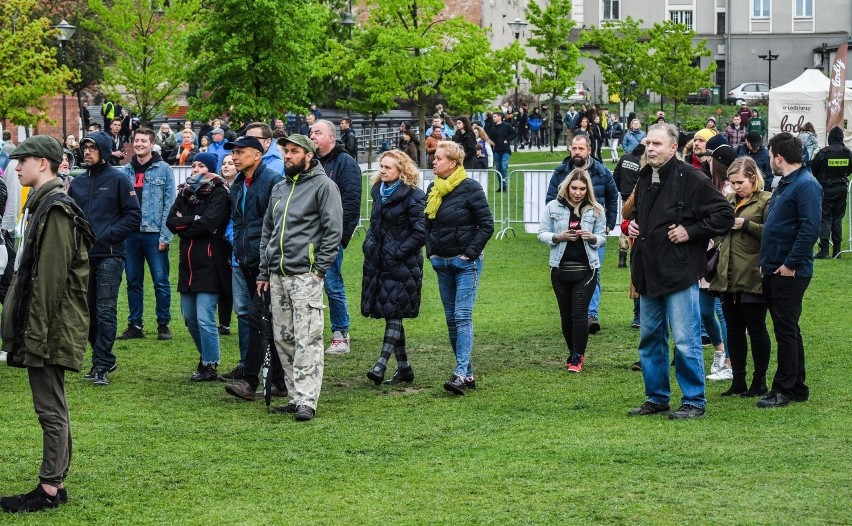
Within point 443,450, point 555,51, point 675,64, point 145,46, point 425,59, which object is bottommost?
point 443,450

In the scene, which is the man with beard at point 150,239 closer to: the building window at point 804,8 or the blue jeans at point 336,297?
the blue jeans at point 336,297

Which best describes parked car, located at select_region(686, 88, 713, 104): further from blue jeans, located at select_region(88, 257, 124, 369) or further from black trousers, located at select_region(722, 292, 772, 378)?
blue jeans, located at select_region(88, 257, 124, 369)

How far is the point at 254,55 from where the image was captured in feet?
97.8

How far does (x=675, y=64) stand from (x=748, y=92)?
15019mm

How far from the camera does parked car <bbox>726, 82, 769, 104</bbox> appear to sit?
238 feet

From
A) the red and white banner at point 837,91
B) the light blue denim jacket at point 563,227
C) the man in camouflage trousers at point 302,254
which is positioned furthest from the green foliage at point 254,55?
the man in camouflage trousers at point 302,254

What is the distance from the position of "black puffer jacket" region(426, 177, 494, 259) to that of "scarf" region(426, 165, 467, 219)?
0.11 feet

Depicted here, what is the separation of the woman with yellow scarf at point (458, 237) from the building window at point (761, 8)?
76.5 metres

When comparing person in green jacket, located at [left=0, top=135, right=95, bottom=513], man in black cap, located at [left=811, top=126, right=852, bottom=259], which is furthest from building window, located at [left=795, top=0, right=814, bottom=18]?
person in green jacket, located at [left=0, top=135, right=95, bottom=513]

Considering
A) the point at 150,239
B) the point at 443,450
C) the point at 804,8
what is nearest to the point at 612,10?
the point at 804,8

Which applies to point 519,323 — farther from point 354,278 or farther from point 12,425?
point 12,425

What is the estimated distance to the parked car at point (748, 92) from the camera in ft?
238

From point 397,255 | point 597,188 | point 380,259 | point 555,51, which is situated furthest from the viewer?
point 555,51

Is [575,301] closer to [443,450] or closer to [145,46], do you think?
[443,450]
